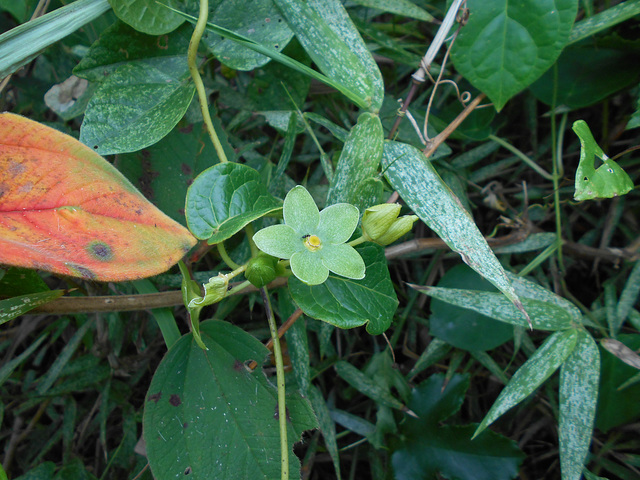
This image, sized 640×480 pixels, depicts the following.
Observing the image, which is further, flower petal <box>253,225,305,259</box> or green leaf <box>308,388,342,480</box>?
green leaf <box>308,388,342,480</box>

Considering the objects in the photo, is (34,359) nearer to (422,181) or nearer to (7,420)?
(7,420)

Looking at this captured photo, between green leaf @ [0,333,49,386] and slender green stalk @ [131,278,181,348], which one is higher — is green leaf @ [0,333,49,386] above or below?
below

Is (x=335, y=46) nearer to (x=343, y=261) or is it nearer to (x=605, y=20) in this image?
(x=343, y=261)

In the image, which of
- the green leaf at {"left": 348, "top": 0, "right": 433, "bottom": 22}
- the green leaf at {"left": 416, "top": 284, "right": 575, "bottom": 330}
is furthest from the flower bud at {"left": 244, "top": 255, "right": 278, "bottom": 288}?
the green leaf at {"left": 348, "top": 0, "right": 433, "bottom": 22}

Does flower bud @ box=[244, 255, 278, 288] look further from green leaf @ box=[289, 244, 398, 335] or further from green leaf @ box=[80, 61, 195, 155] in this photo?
green leaf @ box=[80, 61, 195, 155]

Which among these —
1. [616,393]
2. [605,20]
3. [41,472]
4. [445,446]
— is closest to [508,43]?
[605,20]

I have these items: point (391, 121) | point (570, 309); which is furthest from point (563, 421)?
point (391, 121)
